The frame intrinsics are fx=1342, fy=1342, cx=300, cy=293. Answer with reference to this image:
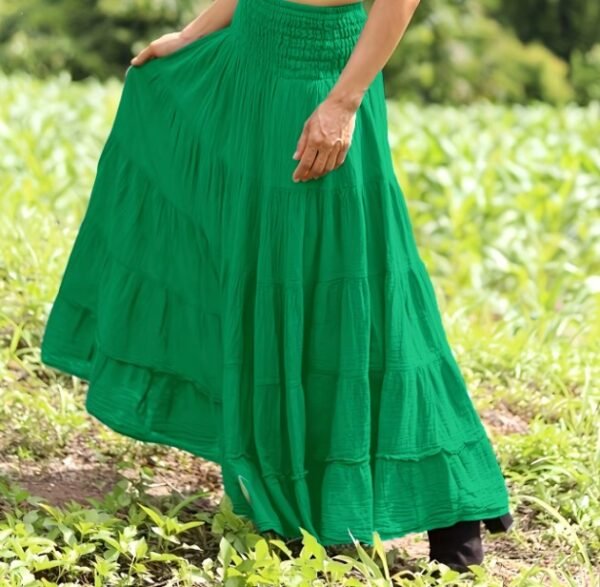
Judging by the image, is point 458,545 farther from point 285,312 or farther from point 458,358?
point 458,358

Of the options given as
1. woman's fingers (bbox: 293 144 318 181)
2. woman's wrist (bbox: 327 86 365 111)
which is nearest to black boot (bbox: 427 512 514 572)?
woman's fingers (bbox: 293 144 318 181)

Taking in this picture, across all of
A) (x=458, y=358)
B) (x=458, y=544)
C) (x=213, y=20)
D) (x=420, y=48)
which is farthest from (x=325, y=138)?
A: (x=420, y=48)

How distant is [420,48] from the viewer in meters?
9.37

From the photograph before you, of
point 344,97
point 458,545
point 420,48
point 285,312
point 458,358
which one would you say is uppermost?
point 420,48

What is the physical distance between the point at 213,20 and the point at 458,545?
4.21 ft

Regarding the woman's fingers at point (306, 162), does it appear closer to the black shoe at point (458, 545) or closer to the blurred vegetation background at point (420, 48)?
the black shoe at point (458, 545)

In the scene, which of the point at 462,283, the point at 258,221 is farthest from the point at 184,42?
the point at 462,283

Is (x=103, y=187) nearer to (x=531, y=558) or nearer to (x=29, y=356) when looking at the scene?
(x=29, y=356)

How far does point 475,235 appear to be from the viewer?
575 cm

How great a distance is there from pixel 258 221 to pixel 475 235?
10.2 ft

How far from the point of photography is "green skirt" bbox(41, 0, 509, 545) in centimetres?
272

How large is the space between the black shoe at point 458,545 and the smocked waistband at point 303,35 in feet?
3.29

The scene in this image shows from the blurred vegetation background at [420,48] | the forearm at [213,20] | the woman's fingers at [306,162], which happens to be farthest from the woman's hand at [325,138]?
the blurred vegetation background at [420,48]

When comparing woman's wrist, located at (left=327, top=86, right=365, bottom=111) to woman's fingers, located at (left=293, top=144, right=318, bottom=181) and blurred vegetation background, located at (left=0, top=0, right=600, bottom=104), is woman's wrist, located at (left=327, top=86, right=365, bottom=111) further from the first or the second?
blurred vegetation background, located at (left=0, top=0, right=600, bottom=104)
